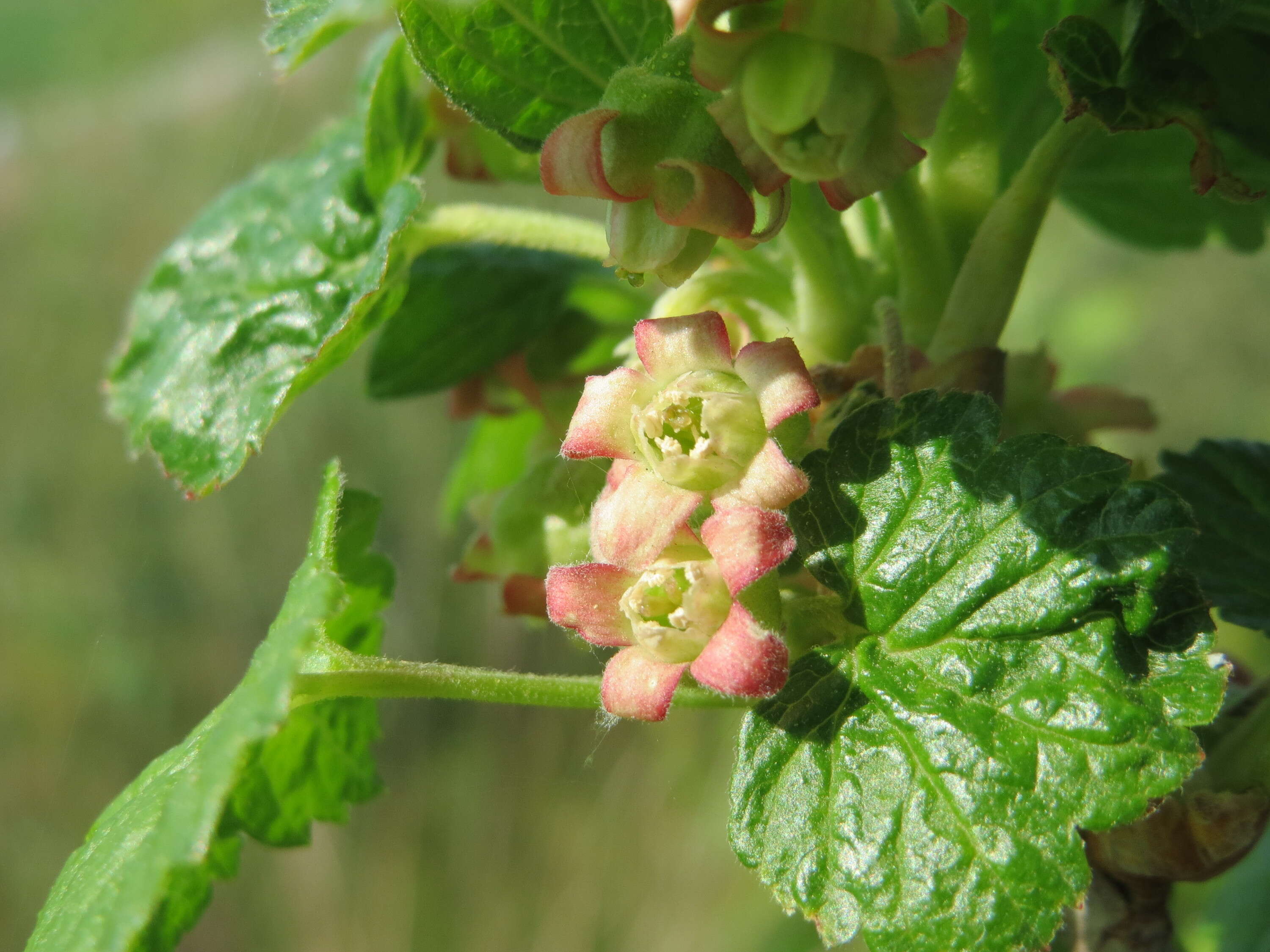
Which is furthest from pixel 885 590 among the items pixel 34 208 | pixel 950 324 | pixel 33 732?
pixel 34 208

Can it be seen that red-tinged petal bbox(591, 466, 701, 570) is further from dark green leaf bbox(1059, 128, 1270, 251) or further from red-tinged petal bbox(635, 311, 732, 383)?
dark green leaf bbox(1059, 128, 1270, 251)

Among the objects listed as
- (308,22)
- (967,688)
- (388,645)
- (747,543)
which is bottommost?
(388,645)

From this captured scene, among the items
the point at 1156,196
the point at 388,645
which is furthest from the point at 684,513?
the point at 388,645

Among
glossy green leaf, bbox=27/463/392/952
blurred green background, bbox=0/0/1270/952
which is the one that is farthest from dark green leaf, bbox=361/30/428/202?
blurred green background, bbox=0/0/1270/952

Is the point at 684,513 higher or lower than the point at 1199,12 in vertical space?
lower

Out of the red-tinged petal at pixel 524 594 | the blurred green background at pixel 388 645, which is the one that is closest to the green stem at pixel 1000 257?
the red-tinged petal at pixel 524 594

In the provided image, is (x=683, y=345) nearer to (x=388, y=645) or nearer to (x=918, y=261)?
(x=918, y=261)
